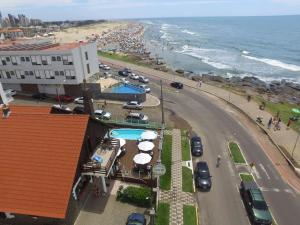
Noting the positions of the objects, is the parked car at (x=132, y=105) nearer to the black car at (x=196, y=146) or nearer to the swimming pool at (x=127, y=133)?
the swimming pool at (x=127, y=133)

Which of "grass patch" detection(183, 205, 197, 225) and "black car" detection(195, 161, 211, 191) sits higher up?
"black car" detection(195, 161, 211, 191)

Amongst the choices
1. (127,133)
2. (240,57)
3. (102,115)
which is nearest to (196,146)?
(127,133)

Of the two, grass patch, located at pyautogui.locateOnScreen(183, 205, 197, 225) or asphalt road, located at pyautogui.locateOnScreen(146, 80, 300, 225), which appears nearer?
grass patch, located at pyautogui.locateOnScreen(183, 205, 197, 225)

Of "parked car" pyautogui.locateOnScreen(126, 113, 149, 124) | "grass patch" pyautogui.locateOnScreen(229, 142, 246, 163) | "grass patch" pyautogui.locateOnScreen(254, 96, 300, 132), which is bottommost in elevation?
"grass patch" pyautogui.locateOnScreen(254, 96, 300, 132)

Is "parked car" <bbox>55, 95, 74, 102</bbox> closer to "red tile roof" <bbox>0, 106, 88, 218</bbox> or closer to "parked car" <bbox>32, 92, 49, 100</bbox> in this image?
"parked car" <bbox>32, 92, 49, 100</bbox>

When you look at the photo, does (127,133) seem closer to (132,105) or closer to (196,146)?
(196,146)

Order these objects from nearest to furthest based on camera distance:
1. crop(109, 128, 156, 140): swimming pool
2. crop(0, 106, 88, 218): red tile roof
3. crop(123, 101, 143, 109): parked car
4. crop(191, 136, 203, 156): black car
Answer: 1. crop(0, 106, 88, 218): red tile roof
2. crop(191, 136, 203, 156): black car
3. crop(109, 128, 156, 140): swimming pool
4. crop(123, 101, 143, 109): parked car

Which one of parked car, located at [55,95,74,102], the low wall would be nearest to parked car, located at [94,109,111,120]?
the low wall
